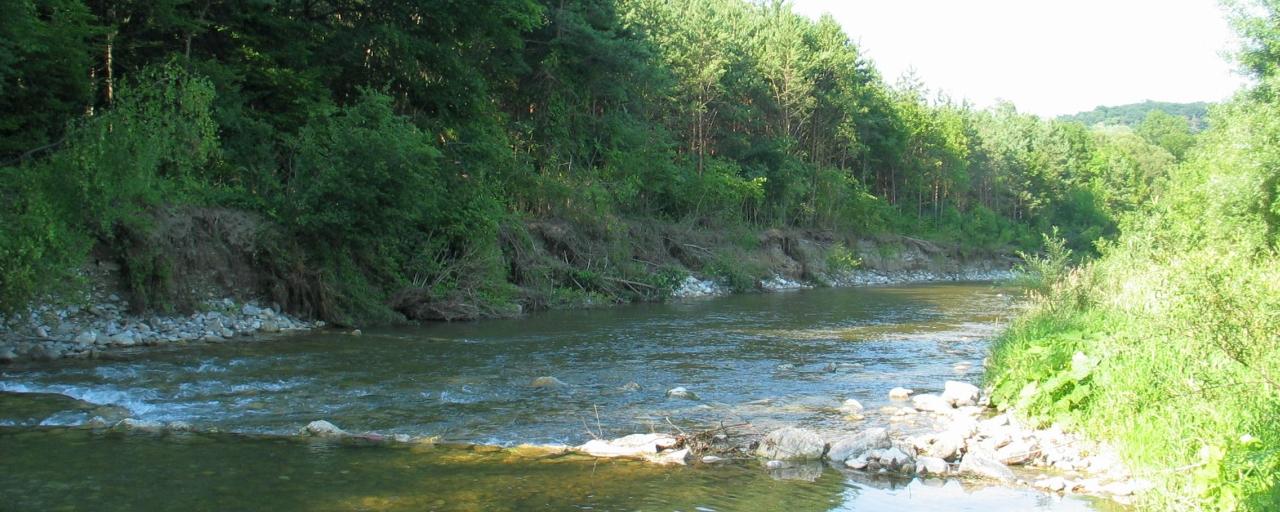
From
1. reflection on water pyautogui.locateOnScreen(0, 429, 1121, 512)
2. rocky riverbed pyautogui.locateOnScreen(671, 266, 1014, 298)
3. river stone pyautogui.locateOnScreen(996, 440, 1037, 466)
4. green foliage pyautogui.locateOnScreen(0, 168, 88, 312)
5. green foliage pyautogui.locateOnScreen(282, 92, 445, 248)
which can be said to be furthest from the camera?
rocky riverbed pyautogui.locateOnScreen(671, 266, 1014, 298)

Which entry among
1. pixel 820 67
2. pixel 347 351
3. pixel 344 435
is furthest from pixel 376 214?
pixel 820 67

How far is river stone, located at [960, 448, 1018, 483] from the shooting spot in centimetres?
824

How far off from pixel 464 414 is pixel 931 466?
535 centimetres

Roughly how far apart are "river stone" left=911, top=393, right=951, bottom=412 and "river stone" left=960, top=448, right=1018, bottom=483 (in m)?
2.56

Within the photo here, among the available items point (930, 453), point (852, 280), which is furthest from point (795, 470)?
point (852, 280)

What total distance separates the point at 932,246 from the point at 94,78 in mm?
50924

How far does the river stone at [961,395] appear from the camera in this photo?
11609 mm

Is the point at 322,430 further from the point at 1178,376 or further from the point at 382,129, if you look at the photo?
the point at 382,129

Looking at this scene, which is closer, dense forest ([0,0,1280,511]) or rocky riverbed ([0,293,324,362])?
dense forest ([0,0,1280,511])

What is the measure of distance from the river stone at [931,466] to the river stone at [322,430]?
5.88 metres

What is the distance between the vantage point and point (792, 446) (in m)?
8.97

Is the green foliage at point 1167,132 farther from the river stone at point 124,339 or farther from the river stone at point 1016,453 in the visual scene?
the river stone at point 124,339

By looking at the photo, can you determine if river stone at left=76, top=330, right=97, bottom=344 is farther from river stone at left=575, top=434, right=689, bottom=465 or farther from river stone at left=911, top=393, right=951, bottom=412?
river stone at left=911, top=393, right=951, bottom=412

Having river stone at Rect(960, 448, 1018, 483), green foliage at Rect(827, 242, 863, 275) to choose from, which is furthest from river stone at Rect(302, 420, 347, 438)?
green foliage at Rect(827, 242, 863, 275)
